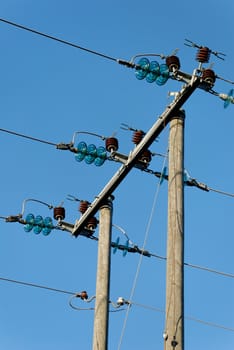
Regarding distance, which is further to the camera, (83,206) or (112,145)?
(83,206)

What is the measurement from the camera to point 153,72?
16.4m

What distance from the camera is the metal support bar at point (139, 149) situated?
51.1 ft

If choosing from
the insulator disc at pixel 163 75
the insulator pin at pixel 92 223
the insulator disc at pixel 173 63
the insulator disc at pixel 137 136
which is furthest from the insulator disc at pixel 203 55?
the insulator pin at pixel 92 223

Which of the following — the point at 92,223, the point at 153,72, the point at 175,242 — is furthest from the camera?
the point at 92,223

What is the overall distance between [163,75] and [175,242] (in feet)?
10.6

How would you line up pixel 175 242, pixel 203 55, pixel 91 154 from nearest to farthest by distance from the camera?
pixel 175 242, pixel 203 55, pixel 91 154

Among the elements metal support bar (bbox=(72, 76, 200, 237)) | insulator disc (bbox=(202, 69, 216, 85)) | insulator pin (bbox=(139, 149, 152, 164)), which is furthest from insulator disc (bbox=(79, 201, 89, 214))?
insulator disc (bbox=(202, 69, 216, 85))

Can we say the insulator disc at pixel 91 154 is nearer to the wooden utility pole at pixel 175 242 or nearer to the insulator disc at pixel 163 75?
the insulator disc at pixel 163 75

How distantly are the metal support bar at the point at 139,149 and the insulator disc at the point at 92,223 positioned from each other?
0.09m

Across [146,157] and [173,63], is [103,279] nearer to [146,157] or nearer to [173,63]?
[146,157]

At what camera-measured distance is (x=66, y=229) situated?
19938 millimetres

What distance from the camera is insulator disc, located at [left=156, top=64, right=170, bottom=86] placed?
1620 centimetres

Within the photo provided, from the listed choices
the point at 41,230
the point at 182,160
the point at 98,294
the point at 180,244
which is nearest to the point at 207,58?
the point at 182,160

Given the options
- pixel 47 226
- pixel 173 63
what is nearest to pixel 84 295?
pixel 47 226
